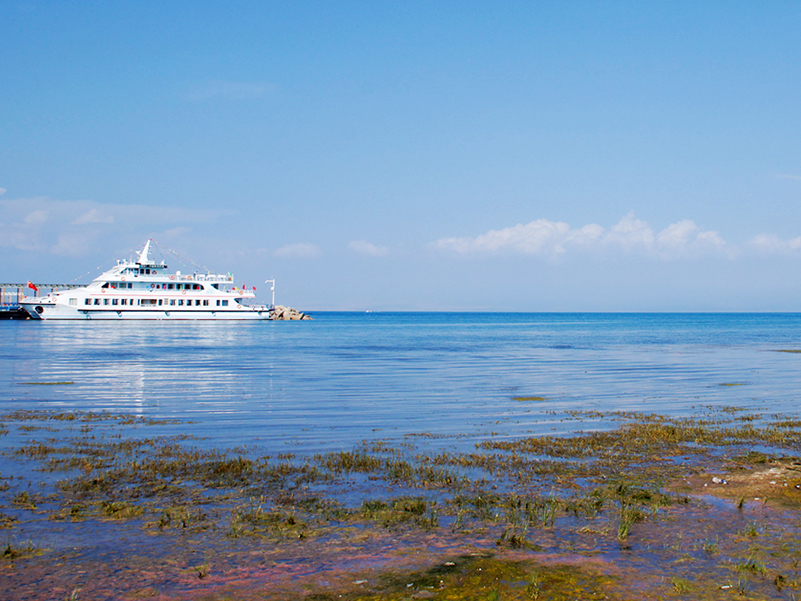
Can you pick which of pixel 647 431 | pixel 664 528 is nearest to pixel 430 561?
pixel 664 528

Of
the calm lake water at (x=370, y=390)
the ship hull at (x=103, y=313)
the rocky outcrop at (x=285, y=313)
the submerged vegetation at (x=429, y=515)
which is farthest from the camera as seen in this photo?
the rocky outcrop at (x=285, y=313)

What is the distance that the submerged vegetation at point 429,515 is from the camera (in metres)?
6.80

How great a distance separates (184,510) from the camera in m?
9.14

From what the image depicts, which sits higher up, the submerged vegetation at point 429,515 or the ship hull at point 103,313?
the ship hull at point 103,313

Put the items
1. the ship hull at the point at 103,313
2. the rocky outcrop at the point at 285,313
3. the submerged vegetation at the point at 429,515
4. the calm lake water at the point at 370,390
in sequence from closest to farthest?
the submerged vegetation at the point at 429,515 < the calm lake water at the point at 370,390 < the ship hull at the point at 103,313 < the rocky outcrop at the point at 285,313

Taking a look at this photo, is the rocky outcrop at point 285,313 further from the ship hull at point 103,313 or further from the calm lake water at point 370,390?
the calm lake water at point 370,390

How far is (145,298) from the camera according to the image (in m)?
116

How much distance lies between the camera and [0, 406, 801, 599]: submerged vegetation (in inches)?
268

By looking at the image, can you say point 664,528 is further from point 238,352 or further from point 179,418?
point 238,352

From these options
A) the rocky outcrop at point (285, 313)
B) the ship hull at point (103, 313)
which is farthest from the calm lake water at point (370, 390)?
the rocky outcrop at point (285, 313)

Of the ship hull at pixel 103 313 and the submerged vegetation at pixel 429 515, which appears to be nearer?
the submerged vegetation at pixel 429 515

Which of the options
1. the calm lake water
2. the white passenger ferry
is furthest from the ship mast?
the calm lake water

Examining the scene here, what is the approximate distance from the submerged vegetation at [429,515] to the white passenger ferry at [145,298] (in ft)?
354

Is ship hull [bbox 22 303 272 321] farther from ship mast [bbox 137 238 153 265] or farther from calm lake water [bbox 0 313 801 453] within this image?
calm lake water [bbox 0 313 801 453]
